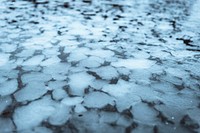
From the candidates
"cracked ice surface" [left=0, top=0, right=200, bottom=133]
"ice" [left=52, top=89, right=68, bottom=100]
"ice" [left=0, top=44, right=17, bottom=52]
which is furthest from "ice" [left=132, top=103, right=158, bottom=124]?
"ice" [left=0, top=44, right=17, bottom=52]

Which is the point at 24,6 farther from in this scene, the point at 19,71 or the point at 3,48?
the point at 19,71

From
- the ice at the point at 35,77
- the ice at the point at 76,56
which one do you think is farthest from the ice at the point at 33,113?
the ice at the point at 76,56

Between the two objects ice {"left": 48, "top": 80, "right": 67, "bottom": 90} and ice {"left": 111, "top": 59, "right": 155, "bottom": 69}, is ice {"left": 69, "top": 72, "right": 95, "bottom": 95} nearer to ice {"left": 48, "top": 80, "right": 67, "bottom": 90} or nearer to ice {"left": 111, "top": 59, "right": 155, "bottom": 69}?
ice {"left": 48, "top": 80, "right": 67, "bottom": 90}

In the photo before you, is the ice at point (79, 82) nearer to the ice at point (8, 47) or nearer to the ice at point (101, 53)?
the ice at point (101, 53)

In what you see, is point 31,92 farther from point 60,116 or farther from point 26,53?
point 26,53

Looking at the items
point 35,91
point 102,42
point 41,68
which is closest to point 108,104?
point 35,91

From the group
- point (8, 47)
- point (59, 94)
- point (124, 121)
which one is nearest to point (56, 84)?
point (59, 94)
